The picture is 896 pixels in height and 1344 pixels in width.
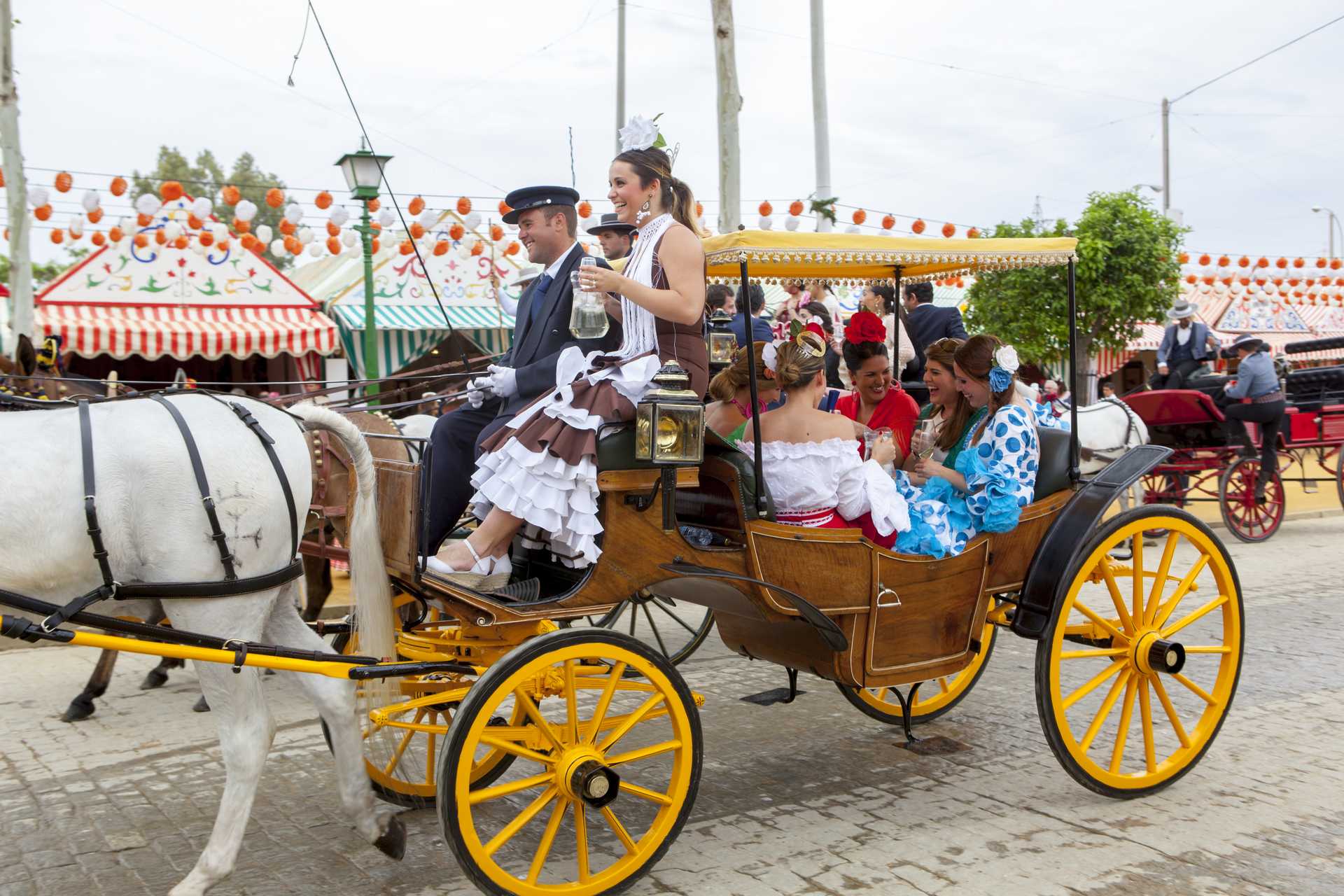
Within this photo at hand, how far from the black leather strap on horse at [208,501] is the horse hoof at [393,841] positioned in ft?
3.28

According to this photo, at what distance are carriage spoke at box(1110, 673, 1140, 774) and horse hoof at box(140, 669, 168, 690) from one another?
4990 millimetres

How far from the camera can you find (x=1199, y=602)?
25.5 feet

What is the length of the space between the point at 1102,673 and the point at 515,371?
8.46 ft

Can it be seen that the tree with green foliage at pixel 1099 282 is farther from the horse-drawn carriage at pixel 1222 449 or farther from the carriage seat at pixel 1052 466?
the carriage seat at pixel 1052 466

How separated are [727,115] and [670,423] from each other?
9.93 m

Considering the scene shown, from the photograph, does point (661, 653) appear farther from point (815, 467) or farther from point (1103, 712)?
point (1103, 712)

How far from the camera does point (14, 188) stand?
1058cm

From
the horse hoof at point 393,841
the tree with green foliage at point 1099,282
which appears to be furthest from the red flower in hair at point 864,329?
the tree with green foliage at point 1099,282

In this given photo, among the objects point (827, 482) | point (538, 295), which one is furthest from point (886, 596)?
point (538, 295)

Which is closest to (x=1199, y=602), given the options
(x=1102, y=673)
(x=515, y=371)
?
(x=1102, y=673)

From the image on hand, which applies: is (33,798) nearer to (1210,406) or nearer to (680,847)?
(680,847)

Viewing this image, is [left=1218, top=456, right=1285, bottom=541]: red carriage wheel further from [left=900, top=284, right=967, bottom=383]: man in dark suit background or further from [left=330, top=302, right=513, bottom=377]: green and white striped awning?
[left=330, top=302, right=513, bottom=377]: green and white striped awning

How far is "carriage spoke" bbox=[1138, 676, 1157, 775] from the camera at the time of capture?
4.25 meters

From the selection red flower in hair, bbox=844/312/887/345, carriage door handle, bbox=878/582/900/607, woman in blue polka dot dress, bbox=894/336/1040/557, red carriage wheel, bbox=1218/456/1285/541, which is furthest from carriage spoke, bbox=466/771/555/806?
red carriage wheel, bbox=1218/456/1285/541
